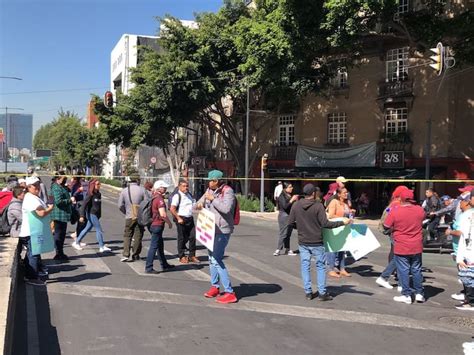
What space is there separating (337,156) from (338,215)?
20404mm

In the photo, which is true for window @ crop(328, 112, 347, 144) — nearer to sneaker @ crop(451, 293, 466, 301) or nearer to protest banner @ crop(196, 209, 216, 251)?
sneaker @ crop(451, 293, 466, 301)

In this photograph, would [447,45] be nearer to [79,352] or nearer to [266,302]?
[266,302]

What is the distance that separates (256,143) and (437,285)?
2662 centimetres

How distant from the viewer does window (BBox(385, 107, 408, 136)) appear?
27578mm

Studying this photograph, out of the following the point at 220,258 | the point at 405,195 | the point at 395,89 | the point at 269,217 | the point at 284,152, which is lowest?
the point at 269,217

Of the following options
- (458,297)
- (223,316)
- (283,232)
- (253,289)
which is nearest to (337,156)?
(283,232)

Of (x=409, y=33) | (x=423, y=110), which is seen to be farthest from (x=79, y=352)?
(x=423, y=110)

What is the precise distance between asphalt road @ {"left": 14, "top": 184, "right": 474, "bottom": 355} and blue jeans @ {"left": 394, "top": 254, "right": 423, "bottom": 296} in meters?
0.28

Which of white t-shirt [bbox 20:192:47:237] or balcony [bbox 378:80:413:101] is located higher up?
balcony [bbox 378:80:413:101]

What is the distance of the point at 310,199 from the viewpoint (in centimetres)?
786

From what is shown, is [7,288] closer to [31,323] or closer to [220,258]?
[31,323]

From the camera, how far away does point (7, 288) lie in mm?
6320

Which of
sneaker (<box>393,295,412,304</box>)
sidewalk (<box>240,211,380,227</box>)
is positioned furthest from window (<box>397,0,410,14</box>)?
sneaker (<box>393,295,412,304</box>)

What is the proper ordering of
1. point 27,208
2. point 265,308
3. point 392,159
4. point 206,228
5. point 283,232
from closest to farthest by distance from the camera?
point 265,308, point 206,228, point 27,208, point 283,232, point 392,159
